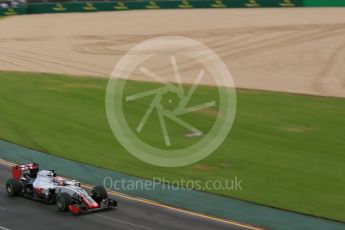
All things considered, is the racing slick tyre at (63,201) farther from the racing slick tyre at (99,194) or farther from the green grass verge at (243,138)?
the green grass verge at (243,138)

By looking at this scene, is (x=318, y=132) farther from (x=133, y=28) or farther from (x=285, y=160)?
(x=133, y=28)

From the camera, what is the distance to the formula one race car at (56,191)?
20266 mm

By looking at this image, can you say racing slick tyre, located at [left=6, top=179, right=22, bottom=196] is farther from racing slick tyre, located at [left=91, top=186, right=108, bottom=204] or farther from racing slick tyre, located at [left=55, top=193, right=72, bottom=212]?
racing slick tyre, located at [left=91, top=186, right=108, bottom=204]

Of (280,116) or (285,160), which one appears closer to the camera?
(285,160)

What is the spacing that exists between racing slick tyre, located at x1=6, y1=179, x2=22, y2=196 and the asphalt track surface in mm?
497

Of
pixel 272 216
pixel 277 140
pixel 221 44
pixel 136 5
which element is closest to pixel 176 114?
pixel 277 140

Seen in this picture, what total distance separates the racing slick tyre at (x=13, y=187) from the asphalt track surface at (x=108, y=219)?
50cm

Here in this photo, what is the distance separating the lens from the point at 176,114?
3353cm

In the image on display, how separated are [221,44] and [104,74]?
35.5ft

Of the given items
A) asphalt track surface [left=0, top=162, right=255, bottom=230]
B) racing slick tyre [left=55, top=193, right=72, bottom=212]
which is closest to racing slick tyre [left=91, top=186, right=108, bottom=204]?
asphalt track surface [left=0, top=162, right=255, bottom=230]

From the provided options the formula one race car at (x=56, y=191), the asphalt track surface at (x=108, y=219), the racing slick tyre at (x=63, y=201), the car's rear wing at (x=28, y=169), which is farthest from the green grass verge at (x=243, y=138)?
the racing slick tyre at (x=63, y=201)

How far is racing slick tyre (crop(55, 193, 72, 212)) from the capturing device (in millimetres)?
20203

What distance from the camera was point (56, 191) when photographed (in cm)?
2088

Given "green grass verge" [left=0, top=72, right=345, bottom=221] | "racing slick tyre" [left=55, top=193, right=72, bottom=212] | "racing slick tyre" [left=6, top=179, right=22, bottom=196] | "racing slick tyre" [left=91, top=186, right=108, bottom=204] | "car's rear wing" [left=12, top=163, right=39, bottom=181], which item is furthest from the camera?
"green grass verge" [left=0, top=72, right=345, bottom=221]
